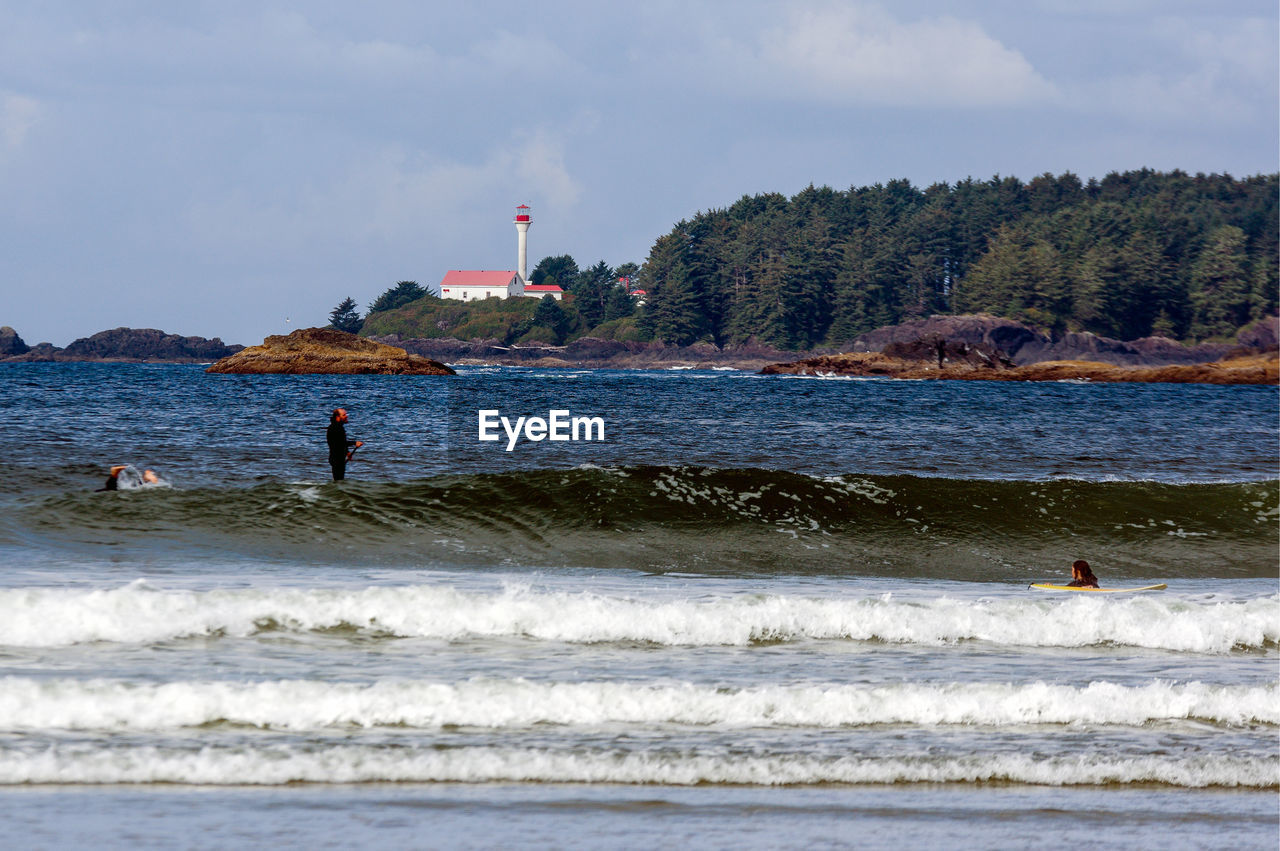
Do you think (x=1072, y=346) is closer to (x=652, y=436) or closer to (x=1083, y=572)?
→ (x=652, y=436)

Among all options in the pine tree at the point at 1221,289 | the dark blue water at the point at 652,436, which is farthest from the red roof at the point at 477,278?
the dark blue water at the point at 652,436

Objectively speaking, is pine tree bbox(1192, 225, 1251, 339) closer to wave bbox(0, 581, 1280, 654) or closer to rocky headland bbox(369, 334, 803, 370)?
rocky headland bbox(369, 334, 803, 370)

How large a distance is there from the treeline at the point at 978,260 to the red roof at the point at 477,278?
29916 mm

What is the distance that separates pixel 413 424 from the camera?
41938mm

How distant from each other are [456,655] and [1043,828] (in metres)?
5.13

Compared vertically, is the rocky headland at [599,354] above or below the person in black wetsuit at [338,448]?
above

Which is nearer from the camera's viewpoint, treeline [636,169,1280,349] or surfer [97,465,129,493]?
surfer [97,465,129,493]

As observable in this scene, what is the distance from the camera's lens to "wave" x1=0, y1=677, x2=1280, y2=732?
7.78 metres

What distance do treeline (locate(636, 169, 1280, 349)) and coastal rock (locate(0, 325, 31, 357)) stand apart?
9237 centimetres

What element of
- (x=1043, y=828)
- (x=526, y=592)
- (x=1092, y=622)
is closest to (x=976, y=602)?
(x=1092, y=622)

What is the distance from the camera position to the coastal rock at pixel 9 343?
526 feet

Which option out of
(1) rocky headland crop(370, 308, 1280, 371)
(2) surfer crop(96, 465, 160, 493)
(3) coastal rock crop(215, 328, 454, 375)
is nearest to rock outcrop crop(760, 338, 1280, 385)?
(1) rocky headland crop(370, 308, 1280, 371)

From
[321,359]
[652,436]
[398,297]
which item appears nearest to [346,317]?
[398,297]

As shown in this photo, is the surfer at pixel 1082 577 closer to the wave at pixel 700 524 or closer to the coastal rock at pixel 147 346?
the wave at pixel 700 524
